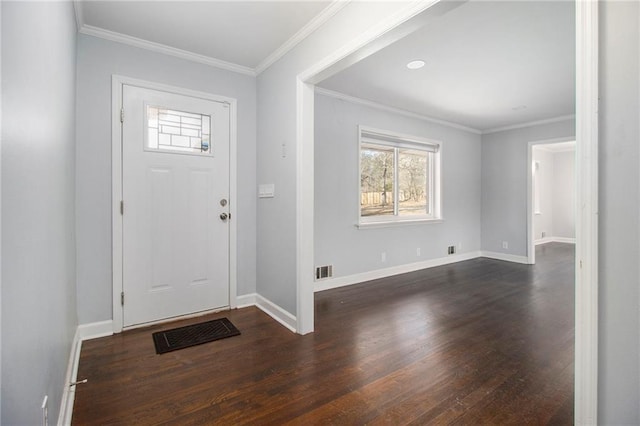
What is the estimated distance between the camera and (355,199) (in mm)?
4090

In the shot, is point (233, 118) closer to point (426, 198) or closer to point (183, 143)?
point (183, 143)

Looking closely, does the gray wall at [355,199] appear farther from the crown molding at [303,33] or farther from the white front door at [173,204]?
the white front door at [173,204]

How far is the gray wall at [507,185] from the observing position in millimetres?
5379

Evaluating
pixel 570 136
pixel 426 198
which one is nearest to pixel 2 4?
pixel 426 198

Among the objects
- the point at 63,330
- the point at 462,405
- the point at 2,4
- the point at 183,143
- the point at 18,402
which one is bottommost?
the point at 462,405

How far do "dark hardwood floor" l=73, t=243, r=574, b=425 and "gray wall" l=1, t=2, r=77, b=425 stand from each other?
0.52 metres

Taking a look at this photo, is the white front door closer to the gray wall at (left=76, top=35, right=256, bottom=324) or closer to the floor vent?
the gray wall at (left=76, top=35, right=256, bottom=324)

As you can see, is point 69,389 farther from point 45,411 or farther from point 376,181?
point 376,181

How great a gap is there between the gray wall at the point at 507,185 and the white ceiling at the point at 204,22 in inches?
188

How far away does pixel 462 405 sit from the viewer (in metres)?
1.67

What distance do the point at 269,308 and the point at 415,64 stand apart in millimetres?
2806

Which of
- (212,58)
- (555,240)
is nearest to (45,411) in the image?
(212,58)

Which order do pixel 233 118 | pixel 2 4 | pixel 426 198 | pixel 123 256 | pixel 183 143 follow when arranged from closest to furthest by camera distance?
pixel 2 4 < pixel 123 256 < pixel 183 143 < pixel 233 118 < pixel 426 198

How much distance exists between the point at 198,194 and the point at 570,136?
5576mm
